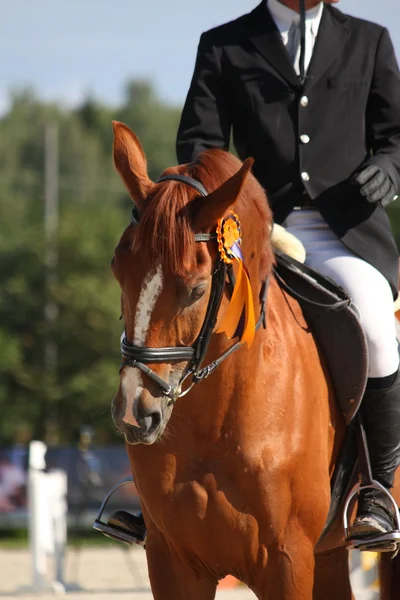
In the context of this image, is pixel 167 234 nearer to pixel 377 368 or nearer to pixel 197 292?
pixel 197 292

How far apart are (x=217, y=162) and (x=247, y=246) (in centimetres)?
33

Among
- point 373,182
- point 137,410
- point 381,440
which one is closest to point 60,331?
point 381,440

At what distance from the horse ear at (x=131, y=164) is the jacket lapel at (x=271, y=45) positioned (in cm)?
97

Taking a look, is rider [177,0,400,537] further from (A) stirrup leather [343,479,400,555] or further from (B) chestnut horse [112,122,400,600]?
(B) chestnut horse [112,122,400,600]

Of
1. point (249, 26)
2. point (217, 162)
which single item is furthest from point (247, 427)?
point (249, 26)

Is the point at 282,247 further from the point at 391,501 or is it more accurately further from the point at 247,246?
the point at 391,501

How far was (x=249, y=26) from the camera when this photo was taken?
466 cm

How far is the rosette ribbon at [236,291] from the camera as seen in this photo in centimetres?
354

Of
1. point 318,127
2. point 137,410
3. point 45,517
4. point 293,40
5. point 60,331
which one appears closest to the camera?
point 137,410

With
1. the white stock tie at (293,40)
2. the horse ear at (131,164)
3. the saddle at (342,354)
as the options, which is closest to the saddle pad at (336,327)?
the saddle at (342,354)

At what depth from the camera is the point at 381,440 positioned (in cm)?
435

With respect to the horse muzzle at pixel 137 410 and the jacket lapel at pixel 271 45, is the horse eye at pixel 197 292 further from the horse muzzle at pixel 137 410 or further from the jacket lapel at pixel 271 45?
the jacket lapel at pixel 271 45

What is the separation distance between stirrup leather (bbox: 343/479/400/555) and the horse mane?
1442 mm

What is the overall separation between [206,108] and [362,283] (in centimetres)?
102
